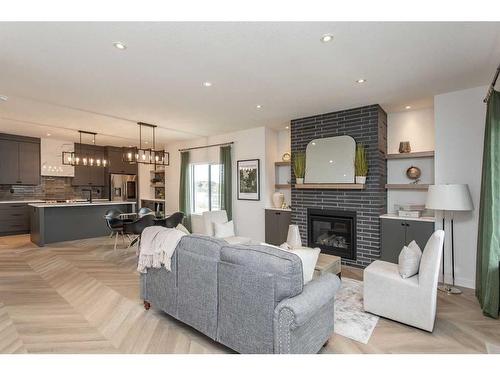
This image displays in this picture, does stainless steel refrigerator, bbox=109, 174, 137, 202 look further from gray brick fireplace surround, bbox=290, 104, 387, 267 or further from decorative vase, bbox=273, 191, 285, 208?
gray brick fireplace surround, bbox=290, 104, 387, 267

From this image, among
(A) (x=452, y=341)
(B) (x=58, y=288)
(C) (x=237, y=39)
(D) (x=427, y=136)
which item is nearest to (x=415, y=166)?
(D) (x=427, y=136)

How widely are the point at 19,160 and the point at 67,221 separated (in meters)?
2.32

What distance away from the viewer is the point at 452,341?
2.29m

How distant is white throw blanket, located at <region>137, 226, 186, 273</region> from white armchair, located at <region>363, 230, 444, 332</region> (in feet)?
6.61

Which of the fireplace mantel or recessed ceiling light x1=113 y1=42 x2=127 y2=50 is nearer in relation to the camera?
recessed ceiling light x1=113 y1=42 x2=127 y2=50

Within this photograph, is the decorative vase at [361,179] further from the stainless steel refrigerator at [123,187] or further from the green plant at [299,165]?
the stainless steel refrigerator at [123,187]

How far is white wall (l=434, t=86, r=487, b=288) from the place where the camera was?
3471 millimetres

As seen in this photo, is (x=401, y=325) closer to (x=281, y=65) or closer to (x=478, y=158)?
(x=478, y=158)

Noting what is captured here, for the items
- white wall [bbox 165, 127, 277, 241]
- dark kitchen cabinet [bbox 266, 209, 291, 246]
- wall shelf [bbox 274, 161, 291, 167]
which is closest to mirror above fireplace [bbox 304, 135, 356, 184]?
wall shelf [bbox 274, 161, 291, 167]

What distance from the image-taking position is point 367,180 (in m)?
4.30

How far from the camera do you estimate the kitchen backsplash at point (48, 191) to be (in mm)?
7129
